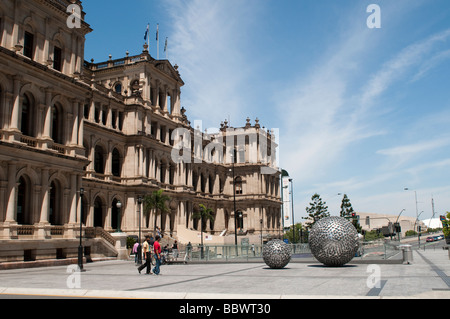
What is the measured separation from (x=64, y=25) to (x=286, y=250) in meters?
23.2

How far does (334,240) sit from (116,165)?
34314mm

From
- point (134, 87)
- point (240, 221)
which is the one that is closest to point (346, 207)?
point (240, 221)

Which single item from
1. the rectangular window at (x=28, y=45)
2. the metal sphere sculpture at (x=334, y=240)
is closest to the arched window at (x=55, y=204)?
the rectangular window at (x=28, y=45)

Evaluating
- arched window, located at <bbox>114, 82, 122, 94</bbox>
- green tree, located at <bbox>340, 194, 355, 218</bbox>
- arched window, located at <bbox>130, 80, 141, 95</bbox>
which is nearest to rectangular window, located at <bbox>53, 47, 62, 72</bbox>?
arched window, located at <bbox>130, 80, 141, 95</bbox>

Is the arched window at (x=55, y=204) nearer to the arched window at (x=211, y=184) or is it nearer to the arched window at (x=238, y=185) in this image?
the arched window at (x=211, y=184)

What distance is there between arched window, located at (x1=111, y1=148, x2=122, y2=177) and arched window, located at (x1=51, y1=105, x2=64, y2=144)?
17.9 meters

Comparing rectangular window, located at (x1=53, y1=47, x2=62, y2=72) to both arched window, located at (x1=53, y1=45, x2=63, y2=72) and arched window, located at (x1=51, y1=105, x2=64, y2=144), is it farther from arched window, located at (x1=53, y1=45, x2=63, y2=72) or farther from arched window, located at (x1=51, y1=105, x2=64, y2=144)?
arched window, located at (x1=51, y1=105, x2=64, y2=144)

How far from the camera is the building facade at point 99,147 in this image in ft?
89.4

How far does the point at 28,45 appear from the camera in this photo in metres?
29.2

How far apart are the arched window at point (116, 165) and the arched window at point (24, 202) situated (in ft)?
70.0

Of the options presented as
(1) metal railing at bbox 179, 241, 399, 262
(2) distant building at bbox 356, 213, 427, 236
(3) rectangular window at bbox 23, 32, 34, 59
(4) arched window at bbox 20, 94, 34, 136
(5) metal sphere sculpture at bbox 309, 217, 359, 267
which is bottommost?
(1) metal railing at bbox 179, 241, 399, 262

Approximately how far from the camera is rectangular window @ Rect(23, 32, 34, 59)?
94.7 feet

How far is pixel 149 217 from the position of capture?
50.7 metres

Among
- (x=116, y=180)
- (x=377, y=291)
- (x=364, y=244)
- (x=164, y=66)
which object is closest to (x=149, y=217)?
(x=116, y=180)
